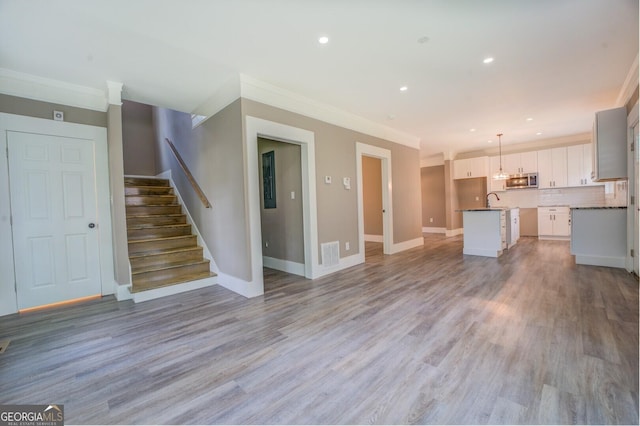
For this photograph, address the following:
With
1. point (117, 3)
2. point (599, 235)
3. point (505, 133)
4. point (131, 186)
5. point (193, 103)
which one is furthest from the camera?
point (505, 133)

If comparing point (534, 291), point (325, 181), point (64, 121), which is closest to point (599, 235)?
point (534, 291)

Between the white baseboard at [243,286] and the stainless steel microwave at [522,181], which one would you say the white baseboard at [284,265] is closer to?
the white baseboard at [243,286]

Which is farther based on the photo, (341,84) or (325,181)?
(325,181)

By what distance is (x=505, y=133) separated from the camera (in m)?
6.56

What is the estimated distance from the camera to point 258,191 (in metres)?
3.44

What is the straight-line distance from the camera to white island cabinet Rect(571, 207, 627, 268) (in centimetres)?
419

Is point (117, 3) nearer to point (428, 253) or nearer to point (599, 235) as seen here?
point (428, 253)

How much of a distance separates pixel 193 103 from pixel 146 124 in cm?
348

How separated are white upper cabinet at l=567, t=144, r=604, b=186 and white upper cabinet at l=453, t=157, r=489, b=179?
1.85 metres

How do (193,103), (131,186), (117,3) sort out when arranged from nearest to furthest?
(117,3) → (193,103) → (131,186)

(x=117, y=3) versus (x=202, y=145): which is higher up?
(x=117, y=3)

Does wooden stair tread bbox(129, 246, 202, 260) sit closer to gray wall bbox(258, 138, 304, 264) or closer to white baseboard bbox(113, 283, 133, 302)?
white baseboard bbox(113, 283, 133, 302)

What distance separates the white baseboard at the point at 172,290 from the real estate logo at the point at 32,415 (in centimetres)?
184

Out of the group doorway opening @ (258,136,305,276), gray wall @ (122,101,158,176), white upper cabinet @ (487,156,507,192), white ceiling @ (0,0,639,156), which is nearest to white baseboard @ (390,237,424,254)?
doorway opening @ (258,136,305,276)
